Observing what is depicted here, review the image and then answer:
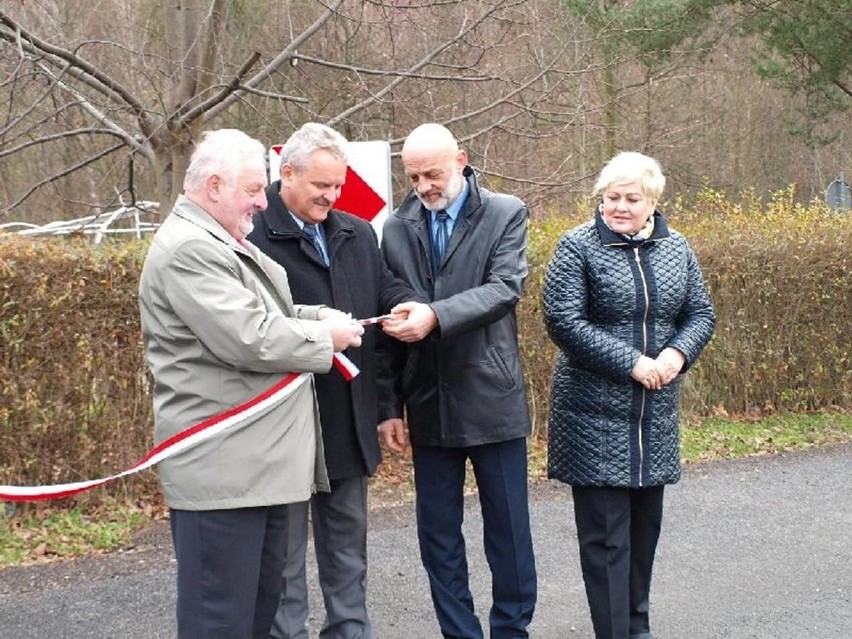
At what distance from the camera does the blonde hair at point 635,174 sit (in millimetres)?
4027

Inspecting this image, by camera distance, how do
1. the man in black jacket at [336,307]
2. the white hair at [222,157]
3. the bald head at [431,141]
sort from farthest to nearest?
1. the bald head at [431,141]
2. the man in black jacket at [336,307]
3. the white hair at [222,157]

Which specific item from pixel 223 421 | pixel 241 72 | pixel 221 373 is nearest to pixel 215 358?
pixel 221 373

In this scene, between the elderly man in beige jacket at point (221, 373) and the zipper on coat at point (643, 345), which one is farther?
the zipper on coat at point (643, 345)

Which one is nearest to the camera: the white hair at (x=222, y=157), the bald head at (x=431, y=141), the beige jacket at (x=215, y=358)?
the beige jacket at (x=215, y=358)

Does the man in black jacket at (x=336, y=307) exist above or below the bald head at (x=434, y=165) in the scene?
below

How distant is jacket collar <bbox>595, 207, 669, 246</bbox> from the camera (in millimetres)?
4082

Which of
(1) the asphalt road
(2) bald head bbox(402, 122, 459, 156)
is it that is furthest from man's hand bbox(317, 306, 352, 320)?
(1) the asphalt road

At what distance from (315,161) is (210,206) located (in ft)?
1.88

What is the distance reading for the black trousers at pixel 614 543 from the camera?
13.5 ft

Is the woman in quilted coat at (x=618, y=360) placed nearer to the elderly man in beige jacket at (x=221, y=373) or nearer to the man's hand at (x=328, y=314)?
the man's hand at (x=328, y=314)

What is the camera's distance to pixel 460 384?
13.5ft

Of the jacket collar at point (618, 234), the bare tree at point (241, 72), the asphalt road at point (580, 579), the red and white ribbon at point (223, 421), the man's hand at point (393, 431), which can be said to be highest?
the bare tree at point (241, 72)

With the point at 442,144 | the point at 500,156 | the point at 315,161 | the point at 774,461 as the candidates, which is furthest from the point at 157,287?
the point at 500,156

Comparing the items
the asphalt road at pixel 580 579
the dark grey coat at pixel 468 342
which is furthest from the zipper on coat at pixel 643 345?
the asphalt road at pixel 580 579
